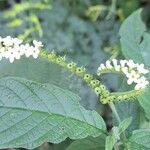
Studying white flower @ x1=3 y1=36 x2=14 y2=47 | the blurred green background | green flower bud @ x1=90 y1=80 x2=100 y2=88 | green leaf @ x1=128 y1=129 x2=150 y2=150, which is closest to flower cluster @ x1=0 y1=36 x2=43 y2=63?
white flower @ x1=3 y1=36 x2=14 y2=47

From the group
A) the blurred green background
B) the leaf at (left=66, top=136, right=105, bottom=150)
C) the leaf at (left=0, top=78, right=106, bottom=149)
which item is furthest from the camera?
the blurred green background

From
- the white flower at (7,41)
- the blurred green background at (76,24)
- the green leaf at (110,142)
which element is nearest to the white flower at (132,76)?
the green leaf at (110,142)

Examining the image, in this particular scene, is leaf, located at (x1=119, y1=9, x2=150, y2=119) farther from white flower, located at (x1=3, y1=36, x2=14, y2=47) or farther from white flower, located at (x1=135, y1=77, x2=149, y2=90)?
white flower, located at (x1=3, y1=36, x2=14, y2=47)

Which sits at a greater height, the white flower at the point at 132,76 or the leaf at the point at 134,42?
the leaf at the point at 134,42

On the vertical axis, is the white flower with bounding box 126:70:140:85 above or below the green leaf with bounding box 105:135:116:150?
above

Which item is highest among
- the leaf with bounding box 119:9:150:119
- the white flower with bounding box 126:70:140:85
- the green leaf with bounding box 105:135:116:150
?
the leaf with bounding box 119:9:150:119

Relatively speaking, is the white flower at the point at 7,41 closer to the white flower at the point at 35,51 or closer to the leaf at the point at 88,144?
the white flower at the point at 35,51

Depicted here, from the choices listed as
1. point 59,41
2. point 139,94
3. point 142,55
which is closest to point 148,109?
point 139,94
